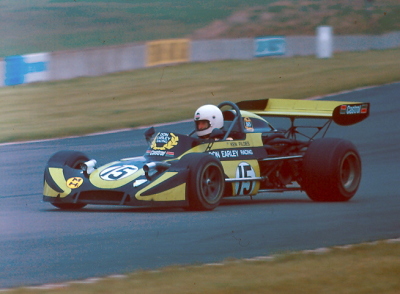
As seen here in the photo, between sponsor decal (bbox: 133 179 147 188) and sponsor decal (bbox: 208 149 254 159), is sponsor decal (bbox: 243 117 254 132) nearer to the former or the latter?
sponsor decal (bbox: 208 149 254 159)

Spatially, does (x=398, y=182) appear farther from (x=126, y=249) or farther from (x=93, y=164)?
(x=126, y=249)

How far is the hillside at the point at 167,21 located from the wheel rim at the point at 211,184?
94.4 feet

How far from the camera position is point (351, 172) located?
34.9ft

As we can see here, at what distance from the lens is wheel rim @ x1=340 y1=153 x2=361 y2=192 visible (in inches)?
415

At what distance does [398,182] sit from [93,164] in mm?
4906

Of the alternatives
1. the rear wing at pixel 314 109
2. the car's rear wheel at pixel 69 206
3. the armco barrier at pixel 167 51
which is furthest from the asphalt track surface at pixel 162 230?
the armco barrier at pixel 167 51

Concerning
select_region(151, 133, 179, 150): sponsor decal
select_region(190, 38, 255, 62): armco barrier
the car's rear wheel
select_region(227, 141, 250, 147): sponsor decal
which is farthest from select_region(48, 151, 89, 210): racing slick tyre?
select_region(190, 38, 255, 62): armco barrier

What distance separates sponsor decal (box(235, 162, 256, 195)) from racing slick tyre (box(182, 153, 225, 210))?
0.54 m

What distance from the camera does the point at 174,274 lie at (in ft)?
19.2

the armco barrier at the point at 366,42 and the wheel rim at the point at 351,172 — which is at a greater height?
the armco barrier at the point at 366,42

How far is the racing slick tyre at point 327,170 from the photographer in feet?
33.2

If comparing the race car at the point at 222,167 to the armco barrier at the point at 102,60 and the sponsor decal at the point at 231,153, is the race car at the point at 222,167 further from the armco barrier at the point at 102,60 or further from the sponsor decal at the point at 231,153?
the armco barrier at the point at 102,60

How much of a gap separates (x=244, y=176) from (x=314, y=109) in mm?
1874

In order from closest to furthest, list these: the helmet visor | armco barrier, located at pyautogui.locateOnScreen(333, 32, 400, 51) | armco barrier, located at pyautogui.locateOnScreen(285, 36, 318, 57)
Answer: the helmet visor → armco barrier, located at pyautogui.locateOnScreen(285, 36, 318, 57) → armco barrier, located at pyautogui.locateOnScreen(333, 32, 400, 51)
